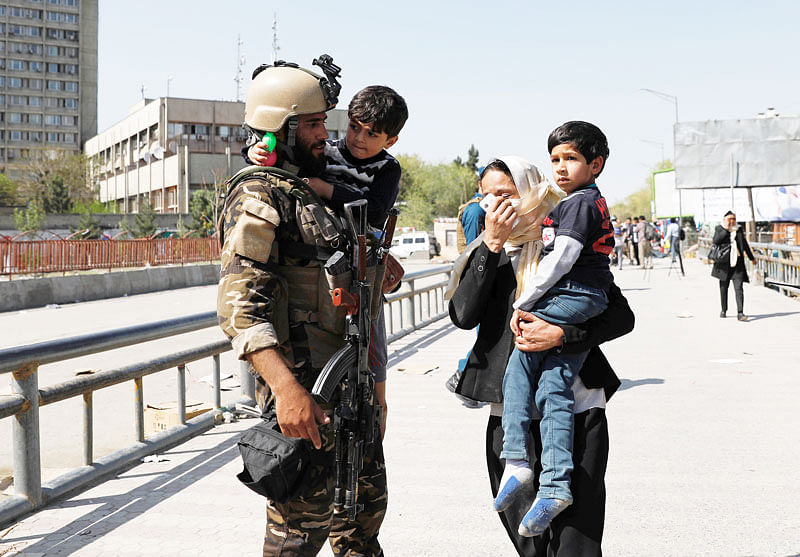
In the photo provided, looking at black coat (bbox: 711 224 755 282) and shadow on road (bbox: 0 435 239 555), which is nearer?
shadow on road (bbox: 0 435 239 555)

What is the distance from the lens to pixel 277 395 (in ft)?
8.20

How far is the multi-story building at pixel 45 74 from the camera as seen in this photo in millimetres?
137000

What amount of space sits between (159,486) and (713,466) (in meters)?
3.56

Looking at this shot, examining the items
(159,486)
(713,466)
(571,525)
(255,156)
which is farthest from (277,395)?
(713,466)

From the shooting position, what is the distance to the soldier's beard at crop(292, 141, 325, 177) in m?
2.80

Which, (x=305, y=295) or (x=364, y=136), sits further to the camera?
(x=364, y=136)

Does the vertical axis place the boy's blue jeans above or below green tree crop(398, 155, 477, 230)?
below

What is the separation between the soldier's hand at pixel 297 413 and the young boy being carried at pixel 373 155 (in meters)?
0.67

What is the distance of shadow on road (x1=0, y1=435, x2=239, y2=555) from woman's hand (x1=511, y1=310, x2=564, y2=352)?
2.54 metres

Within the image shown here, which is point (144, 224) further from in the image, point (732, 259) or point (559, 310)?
point (559, 310)

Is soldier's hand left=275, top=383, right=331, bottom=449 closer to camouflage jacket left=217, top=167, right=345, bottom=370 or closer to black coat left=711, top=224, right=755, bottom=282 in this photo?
camouflage jacket left=217, top=167, right=345, bottom=370

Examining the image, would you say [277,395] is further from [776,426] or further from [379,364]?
[776,426]

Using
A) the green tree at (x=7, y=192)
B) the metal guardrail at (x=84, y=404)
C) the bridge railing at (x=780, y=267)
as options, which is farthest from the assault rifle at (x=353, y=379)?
the green tree at (x=7, y=192)

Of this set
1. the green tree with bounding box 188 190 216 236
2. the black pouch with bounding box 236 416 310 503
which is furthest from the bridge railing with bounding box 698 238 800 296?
the green tree with bounding box 188 190 216 236
